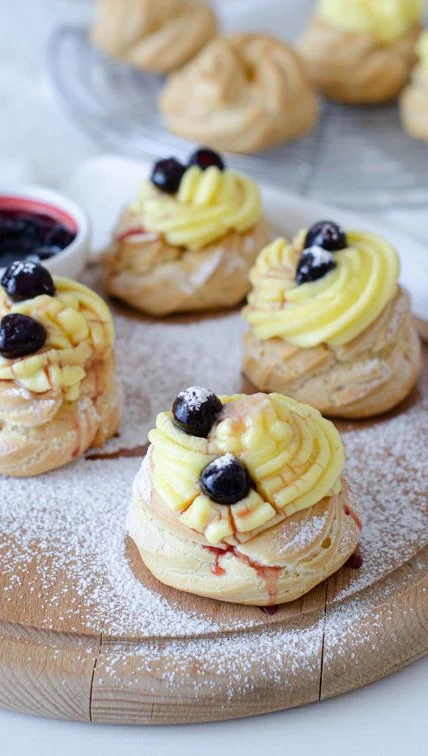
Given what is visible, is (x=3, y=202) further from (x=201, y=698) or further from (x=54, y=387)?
(x=201, y=698)

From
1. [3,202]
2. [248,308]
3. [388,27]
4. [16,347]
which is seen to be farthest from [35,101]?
[16,347]

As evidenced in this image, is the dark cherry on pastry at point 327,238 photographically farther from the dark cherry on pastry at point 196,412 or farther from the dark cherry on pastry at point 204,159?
the dark cherry on pastry at point 196,412

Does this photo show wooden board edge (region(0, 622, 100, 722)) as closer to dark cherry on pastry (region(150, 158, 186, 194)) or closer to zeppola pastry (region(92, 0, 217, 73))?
dark cherry on pastry (region(150, 158, 186, 194))

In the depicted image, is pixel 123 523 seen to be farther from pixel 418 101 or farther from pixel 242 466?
pixel 418 101

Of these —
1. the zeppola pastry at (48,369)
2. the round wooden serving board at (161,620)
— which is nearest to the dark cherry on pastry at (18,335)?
the zeppola pastry at (48,369)

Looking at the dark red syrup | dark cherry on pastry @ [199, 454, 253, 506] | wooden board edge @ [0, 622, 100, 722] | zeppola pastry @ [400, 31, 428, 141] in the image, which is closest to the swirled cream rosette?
the dark red syrup
